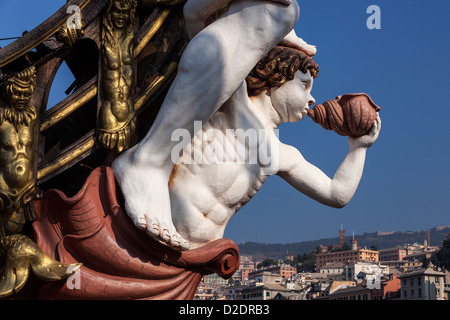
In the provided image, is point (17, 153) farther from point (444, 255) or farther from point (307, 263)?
point (307, 263)

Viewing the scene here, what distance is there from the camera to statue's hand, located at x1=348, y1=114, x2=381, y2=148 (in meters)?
3.81

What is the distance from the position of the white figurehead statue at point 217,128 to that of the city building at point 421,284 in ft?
161

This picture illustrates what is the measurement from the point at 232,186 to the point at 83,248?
0.80m

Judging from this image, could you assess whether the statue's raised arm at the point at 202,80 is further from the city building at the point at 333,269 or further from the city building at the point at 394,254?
the city building at the point at 394,254

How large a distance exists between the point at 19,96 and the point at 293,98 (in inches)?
55.3

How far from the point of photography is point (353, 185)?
12.7ft

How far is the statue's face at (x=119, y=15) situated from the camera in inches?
140

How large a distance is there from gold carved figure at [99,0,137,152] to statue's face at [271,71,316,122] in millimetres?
777

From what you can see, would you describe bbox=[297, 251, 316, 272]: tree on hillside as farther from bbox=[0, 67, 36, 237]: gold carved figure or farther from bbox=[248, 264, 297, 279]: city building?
bbox=[0, 67, 36, 237]: gold carved figure

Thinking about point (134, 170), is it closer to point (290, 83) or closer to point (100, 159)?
point (100, 159)

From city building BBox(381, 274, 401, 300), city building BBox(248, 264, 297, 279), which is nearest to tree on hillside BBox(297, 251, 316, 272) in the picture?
city building BBox(248, 264, 297, 279)

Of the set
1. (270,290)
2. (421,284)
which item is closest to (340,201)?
(421,284)

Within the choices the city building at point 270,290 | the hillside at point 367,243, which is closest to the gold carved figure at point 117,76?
the city building at point 270,290

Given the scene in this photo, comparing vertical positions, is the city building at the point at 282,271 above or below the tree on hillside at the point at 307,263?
below
